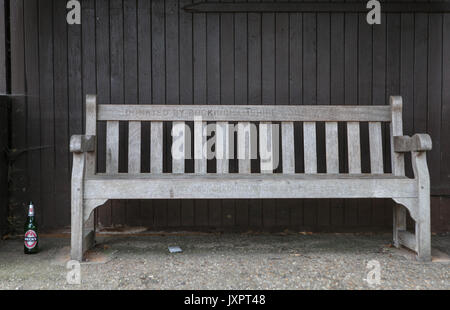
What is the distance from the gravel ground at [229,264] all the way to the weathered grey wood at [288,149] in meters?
0.58

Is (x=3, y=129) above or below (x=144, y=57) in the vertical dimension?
below

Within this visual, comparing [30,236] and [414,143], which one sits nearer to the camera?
[414,143]

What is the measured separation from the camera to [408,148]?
2.43 m

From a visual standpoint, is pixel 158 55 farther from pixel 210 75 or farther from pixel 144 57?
pixel 210 75

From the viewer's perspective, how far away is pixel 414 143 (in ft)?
7.70

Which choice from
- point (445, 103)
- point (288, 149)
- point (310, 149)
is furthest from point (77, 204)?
point (445, 103)

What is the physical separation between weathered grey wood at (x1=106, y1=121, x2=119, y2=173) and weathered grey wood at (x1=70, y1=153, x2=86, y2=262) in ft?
1.16

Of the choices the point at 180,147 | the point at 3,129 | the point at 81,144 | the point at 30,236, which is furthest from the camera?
the point at 3,129

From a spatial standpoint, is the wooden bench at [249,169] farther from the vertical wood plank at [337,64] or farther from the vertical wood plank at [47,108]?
the vertical wood plank at [47,108]

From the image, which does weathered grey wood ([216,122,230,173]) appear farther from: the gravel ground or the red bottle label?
the red bottle label

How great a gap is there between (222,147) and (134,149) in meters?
0.64

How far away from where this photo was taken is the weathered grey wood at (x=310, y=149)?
2.66m

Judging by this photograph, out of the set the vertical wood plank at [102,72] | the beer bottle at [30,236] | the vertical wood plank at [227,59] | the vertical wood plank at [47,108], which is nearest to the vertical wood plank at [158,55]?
the vertical wood plank at [102,72]
